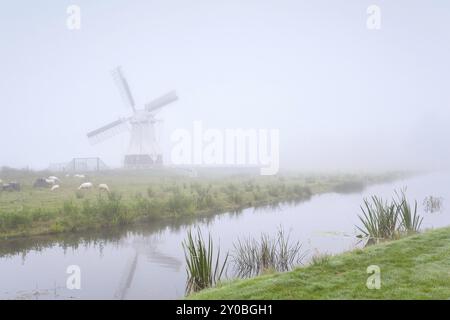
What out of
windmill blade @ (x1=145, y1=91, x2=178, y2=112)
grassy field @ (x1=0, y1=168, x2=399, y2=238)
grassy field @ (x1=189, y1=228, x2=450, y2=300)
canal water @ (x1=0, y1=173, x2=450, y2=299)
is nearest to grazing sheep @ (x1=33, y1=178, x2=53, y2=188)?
grassy field @ (x1=0, y1=168, x2=399, y2=238)

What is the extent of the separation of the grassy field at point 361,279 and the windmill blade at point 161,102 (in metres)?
50.7

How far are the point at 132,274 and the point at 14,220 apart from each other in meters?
8.93

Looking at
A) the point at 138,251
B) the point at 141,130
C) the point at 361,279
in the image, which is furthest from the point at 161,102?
the point at 361,279

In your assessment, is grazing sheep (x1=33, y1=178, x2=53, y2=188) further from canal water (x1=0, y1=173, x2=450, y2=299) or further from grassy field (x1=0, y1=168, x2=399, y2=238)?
canal water (x1=0, y1=173, x2=450, y2=299)

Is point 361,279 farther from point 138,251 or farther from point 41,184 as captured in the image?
point 41,184

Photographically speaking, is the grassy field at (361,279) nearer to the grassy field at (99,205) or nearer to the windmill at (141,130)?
the grassy field at (99,205)

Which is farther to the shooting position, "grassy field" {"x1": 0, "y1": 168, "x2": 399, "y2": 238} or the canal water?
"grassy field" {"x1": 0, "y1": 168, "x2": 399, "y2": 238}

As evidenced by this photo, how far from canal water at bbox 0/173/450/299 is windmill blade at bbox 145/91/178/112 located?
36549mm

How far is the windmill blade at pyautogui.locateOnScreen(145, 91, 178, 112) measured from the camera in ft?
193

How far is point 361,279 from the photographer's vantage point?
27.4 feet

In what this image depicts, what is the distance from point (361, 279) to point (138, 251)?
33.0ft

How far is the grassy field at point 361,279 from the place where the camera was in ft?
24.7

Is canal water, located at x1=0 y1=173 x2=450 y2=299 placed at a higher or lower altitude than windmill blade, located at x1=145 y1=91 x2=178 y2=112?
lower

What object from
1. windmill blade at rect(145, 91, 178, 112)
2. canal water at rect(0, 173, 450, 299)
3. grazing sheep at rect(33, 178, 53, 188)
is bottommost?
canal water at rect(0, 173, 450, 299)
